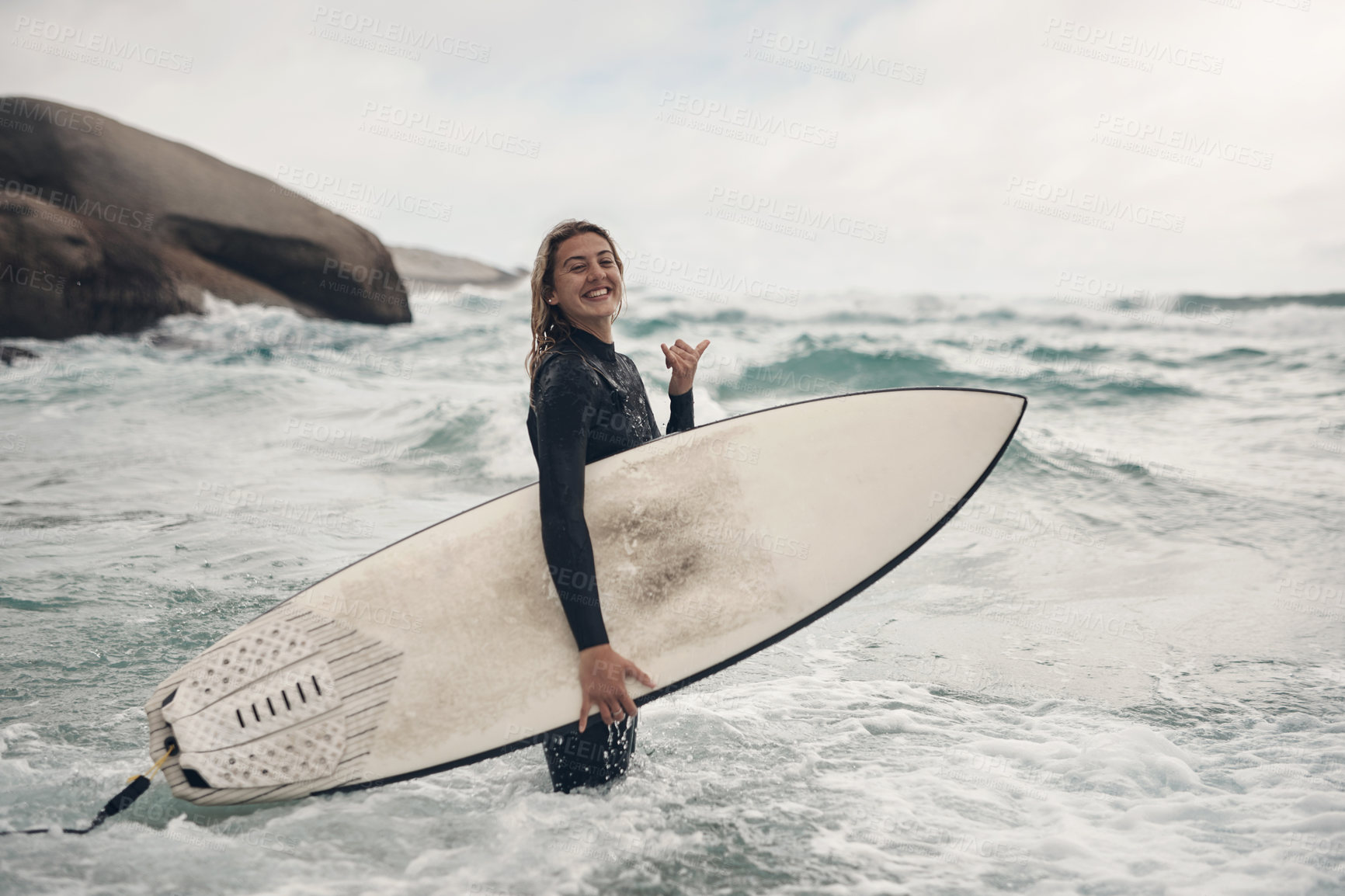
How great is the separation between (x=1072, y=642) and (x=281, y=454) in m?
6.09

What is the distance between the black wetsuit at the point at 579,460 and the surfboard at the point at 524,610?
13 cm

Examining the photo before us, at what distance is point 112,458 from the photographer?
628 centimetres

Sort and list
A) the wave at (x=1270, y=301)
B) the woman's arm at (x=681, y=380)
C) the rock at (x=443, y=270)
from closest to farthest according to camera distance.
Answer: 1. the woman's arm at (x=681, y=380)
2. the wave at (x=1270, y=301)
3. the rock at (x=443, y=270)

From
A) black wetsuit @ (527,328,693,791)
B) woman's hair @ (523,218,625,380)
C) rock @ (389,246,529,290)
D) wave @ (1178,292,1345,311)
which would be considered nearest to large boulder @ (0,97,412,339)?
woman's hair @ (523,218,625,380)

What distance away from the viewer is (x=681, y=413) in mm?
2258

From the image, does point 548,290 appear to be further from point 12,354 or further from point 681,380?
point 12,354

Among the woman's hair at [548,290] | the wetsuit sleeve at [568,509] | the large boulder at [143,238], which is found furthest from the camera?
the large boulder at [143,238]

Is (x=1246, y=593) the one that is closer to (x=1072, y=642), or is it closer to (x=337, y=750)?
(x=1072, y=642)

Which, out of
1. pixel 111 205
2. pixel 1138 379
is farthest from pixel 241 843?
pixel 111 205

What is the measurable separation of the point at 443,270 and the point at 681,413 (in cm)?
3149

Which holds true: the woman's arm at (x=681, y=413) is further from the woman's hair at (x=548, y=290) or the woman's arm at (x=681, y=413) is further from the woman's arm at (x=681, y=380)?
the woman's hair at (x=548, y=290)

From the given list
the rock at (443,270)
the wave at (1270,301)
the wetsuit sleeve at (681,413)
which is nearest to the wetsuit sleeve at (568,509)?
the wetsuit sleeve at (681,413)

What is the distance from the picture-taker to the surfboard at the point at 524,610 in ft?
6.14

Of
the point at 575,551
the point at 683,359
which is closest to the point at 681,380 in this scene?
the point at 683,359
